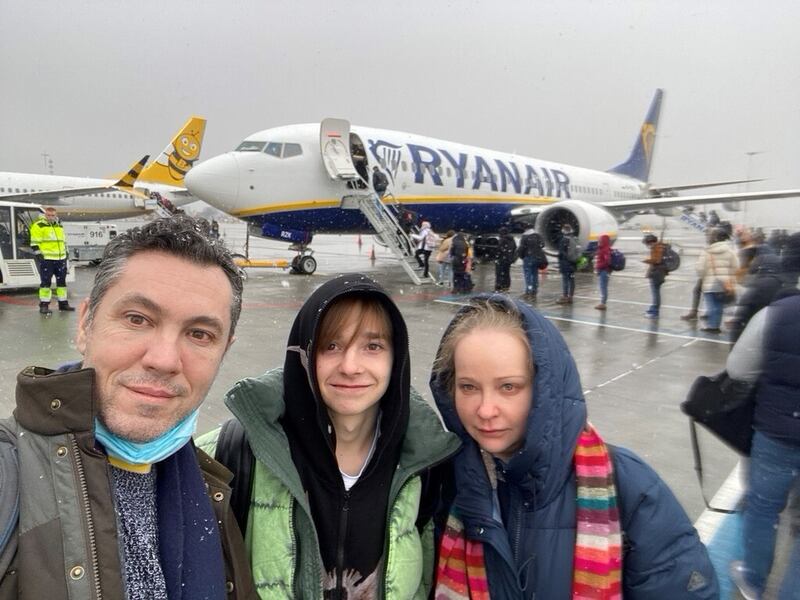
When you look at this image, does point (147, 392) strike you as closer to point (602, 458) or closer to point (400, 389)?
point (400, 389)

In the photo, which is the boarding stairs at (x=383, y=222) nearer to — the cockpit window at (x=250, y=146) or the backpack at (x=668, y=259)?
the cockpit window at (x=250, y=146)

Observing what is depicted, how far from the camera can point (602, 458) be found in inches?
51.7

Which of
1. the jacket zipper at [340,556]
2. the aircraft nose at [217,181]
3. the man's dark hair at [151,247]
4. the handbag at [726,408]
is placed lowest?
the jacket zipper at [340,556]

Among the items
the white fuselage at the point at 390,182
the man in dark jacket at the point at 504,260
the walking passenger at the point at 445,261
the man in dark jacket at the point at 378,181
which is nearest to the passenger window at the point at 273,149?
the white fuselage at the point at 390,182

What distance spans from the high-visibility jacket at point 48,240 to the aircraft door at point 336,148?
5460mm

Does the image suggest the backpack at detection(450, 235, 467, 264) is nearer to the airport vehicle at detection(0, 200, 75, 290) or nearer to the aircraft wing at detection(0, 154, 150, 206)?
the airport vehicle at detection(0, 200, 75, 290)

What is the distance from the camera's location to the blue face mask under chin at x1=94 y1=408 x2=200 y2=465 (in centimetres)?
108

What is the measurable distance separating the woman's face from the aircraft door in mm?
10691

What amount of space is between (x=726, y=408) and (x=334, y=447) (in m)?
1.66

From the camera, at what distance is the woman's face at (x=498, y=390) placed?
54.4 inches

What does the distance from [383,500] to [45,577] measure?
78 centimetres

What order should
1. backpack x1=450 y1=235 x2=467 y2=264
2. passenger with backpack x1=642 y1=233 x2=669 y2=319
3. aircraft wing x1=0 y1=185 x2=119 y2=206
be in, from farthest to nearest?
aircraft wing x1=0 y1=185 x2=119 y2=206 → backpack x1=450 y1=235 x2=467 y2=264 → passenger with backpack x1=642 y1=233 x2=669 y2=319

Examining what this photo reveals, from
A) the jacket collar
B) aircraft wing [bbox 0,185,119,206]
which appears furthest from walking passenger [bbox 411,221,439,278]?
aircraft wing [bbox 0,185,119,206]

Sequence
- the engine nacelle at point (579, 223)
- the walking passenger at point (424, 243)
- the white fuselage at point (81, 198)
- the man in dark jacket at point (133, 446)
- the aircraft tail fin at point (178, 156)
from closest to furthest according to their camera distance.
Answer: the man in dark jacket at point (133, 446), the engine nacelle at point (579, 223), the walking passenger at point (424, 243), the white fuselage at point (81, 198), the aircraft tail fin at point (178, 156)
